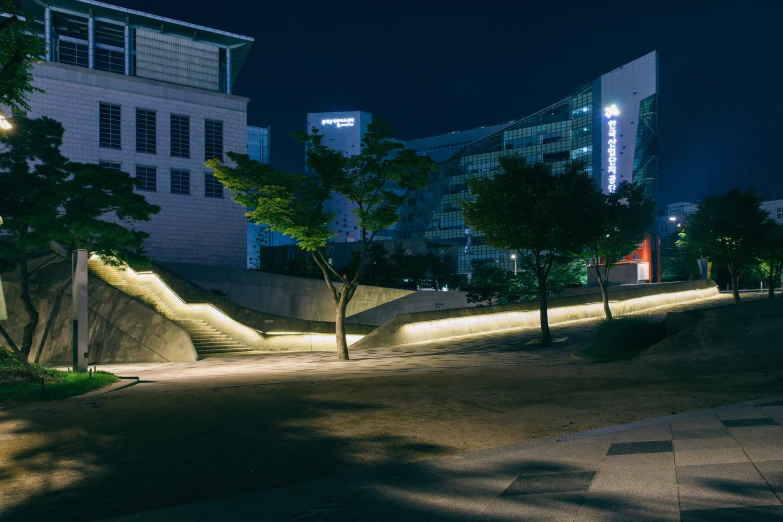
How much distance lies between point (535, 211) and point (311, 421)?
572 inches

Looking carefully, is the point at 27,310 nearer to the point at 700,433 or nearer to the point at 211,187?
the point at 700,433

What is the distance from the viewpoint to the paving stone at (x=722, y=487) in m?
4.41

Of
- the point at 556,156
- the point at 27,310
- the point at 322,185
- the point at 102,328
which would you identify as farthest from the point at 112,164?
the point at 556,156

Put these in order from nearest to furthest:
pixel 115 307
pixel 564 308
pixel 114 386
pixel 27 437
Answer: pixel 27 437, pixel 114 386, pixel 115 307, pixel 564 308

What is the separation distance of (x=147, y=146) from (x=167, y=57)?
25.4 feet

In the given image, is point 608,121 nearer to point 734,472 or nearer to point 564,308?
point 564,308

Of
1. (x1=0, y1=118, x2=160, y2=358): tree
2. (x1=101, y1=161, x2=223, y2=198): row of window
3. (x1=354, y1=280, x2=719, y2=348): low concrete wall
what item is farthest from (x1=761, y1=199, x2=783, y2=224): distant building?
(x1=0, y1=118, x2=160, y2=358): tree

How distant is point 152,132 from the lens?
44.2m

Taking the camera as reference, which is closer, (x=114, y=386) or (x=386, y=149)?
(x=114, y=386)

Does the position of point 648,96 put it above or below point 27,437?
above

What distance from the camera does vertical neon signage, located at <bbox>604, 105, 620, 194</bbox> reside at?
85500mm

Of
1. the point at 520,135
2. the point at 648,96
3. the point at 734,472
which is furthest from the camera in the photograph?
the point at 520,135

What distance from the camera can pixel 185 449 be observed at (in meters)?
7.48

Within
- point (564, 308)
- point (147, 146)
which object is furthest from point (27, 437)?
point (147, 146)
